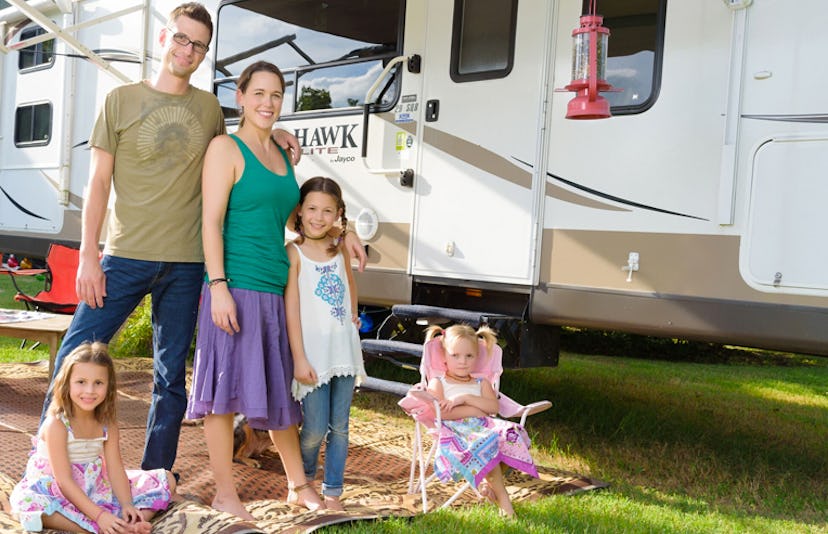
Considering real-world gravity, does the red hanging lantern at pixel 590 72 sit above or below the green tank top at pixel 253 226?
above

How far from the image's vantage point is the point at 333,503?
3416mm

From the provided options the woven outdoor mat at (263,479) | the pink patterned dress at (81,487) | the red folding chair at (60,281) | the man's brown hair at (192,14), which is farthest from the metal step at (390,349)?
the red folding chair at (60,281)

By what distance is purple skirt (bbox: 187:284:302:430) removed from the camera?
10.4ft

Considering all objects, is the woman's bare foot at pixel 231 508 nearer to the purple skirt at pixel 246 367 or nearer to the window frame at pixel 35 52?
the purple skirt at pixel 246 367

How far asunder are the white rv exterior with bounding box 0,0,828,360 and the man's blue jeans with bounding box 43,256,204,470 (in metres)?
1.77

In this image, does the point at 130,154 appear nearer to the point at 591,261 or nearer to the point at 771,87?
the point at 591,261

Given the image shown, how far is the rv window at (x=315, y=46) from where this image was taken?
517cm

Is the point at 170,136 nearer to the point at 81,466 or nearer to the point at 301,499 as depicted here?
the point at 81,466

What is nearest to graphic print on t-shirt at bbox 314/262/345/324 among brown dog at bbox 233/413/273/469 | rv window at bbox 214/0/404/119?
brown dog at bbox 233/413/273/469

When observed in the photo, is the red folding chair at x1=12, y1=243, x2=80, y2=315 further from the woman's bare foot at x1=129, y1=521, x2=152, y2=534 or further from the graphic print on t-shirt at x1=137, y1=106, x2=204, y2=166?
the woman's bare foot at x1=129, y1=521, x2=152, y2=534

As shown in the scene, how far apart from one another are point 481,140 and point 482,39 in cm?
55

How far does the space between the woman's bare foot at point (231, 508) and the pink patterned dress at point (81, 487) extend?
19 cm

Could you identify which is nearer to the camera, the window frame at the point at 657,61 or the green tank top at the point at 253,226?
the green tank top at the point at 253,226

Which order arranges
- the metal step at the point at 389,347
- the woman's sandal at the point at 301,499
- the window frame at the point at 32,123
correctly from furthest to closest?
the window frame at the point at 32,123, the metal step at the point at 389,347, the woman's sandal at the point at 301,499
